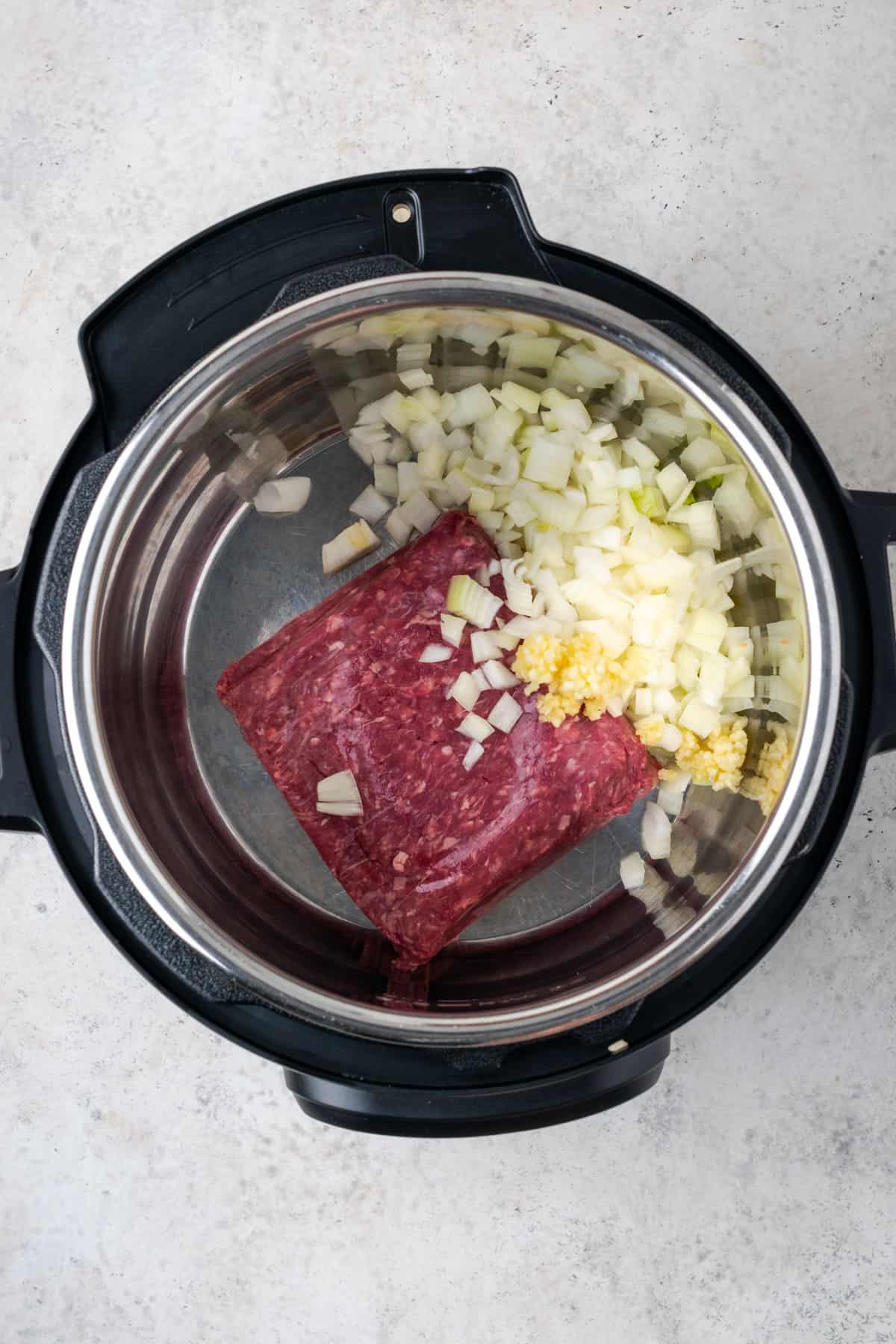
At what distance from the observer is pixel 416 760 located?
1.39 m

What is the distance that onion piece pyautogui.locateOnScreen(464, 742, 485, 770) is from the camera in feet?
4.58

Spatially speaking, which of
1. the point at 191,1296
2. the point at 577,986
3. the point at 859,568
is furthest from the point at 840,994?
the point at 191,1296

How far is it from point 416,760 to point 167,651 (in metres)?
0.41

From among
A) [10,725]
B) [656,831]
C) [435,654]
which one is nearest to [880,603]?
[656,831]

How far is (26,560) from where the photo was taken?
1.30 metres

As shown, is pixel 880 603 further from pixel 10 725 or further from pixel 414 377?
pixel 10 725

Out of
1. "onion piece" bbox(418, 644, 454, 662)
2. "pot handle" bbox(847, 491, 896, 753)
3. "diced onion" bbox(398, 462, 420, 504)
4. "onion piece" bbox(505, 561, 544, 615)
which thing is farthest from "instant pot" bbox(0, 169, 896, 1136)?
"onion piece" bbox(418, 644, 454, 662)

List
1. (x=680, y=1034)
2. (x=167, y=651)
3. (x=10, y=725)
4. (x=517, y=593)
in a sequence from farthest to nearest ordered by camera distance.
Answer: (x=680, y=1034), (x=167, y=651), (x=517, y=593), (x=10, y=725)

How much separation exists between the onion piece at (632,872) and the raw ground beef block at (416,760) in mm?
155

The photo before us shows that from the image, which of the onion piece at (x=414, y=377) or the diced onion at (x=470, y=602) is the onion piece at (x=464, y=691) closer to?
the diced onion at (x=470, y=602)

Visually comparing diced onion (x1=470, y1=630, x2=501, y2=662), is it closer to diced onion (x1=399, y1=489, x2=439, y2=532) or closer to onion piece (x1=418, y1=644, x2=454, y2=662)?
onion piece (x1=418, y1=644, x2=454, y2=662)

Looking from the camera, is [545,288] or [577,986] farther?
[577,986]

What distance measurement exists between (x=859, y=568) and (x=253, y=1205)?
131 cm

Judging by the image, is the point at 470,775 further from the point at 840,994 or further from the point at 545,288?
the point at 840,994
